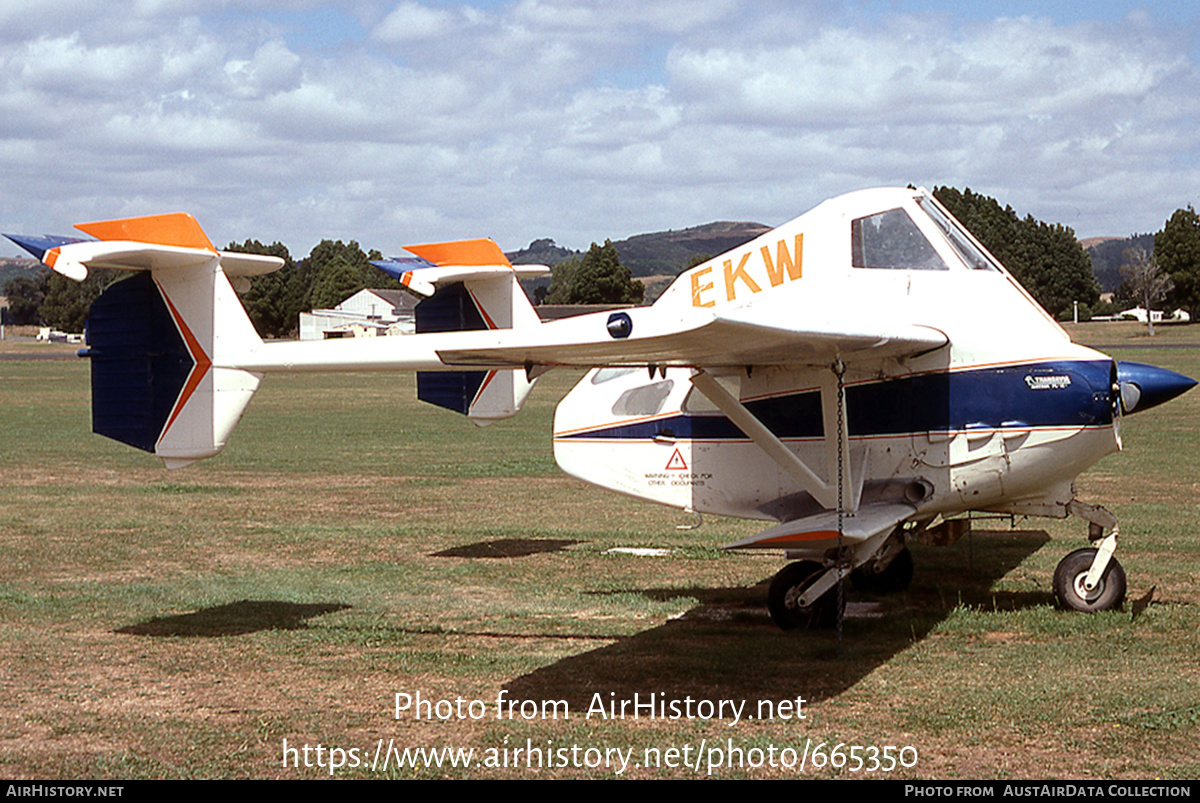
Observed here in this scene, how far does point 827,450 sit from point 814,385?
2.24 ft

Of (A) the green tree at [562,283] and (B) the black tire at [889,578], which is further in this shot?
(A) the green tree at [562,283]

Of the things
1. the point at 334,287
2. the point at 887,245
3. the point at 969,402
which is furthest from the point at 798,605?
the point at 334,287

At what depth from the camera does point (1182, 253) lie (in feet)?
298

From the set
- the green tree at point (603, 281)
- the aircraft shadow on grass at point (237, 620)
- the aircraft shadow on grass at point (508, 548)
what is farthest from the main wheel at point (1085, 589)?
the green tree at point (603, 281)

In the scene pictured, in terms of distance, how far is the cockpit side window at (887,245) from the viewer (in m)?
9.30

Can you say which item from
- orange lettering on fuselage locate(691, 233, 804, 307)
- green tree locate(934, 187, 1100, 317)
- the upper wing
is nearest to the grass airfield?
the upper wing

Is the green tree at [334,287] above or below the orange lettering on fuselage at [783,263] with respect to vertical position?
above

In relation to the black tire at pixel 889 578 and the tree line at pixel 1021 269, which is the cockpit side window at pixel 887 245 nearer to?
the black tire at pixel 889 578

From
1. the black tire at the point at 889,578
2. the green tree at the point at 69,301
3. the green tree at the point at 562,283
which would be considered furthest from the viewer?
the green tree at the point at 562,283

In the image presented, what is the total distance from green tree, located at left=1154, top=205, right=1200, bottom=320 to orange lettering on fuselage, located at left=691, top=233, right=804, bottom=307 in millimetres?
91991

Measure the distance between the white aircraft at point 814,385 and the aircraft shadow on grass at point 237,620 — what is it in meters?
1.46

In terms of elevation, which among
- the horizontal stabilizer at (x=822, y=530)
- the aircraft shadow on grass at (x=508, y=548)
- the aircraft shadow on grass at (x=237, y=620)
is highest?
the horizontal stabilizer at (x=822, y=530)

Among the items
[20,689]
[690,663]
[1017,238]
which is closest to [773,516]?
[690,663]

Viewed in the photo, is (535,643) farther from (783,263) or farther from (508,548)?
(508,548)
